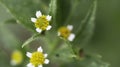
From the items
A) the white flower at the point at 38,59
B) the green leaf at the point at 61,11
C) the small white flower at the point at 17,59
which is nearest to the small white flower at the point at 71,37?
the green leaf at the point at 61,11

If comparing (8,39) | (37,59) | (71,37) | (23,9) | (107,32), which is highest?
(107,32)

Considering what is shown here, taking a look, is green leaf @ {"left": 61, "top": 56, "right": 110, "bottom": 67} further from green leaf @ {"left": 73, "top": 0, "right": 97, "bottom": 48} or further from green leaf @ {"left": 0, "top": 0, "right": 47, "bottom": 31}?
green leaf @ {"left": 0, "top": 0, "right": 47, "bottom": 31}

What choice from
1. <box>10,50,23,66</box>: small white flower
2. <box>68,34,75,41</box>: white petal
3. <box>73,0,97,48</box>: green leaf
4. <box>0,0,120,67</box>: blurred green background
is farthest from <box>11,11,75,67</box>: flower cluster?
<box>0,0,120,67</box>: blurred green background

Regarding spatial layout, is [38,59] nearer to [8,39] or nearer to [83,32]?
[83,32]

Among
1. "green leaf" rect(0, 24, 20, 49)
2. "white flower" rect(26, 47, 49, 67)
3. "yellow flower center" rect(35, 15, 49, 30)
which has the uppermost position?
"green leaf" rect(0, 24, 20, 49)

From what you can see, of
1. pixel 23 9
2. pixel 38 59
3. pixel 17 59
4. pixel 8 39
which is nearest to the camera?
pixel 38 59

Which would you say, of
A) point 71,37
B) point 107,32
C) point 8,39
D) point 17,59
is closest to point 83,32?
point 71,37

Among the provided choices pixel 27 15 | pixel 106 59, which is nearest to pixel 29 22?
pixel 27 15

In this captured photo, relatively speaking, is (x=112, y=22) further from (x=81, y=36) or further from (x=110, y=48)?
(x=81, y=36)
